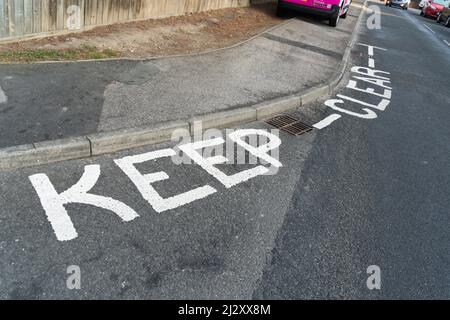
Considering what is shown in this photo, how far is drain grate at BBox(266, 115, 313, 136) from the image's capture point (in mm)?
5703

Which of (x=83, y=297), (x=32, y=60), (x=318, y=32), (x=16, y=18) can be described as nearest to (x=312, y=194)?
(x=83, y=297)

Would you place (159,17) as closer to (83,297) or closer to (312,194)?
(312,194)

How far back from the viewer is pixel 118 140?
436 centimetres

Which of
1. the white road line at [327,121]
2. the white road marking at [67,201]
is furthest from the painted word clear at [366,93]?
the white road marking at [67,201]

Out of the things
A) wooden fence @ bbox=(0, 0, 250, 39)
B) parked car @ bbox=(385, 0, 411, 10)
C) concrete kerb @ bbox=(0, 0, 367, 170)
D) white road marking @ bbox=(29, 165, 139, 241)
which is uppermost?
parked car @ bbox=(385, 0, 411, 10)

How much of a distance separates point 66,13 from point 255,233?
630 cm

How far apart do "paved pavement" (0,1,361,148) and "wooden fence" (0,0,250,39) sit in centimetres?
134

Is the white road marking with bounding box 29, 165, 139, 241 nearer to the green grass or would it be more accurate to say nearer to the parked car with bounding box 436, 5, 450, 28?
the green grass

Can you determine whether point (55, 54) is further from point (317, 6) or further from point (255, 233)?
point (317, 6)

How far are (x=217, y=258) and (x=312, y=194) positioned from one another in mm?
1594

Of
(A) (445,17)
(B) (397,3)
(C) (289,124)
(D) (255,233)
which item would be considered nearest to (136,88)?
(C) (289,124)

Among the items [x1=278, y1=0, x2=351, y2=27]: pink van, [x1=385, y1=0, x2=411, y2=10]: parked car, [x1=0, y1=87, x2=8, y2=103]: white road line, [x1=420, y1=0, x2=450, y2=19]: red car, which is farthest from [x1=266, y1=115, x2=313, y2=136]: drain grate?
[x1=385, y1=0, x2=411, y2=10]: parked car

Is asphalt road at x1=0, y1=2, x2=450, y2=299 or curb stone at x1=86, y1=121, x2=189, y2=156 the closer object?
asphalt road at x1=0, y1=2, x2=450, y2=299

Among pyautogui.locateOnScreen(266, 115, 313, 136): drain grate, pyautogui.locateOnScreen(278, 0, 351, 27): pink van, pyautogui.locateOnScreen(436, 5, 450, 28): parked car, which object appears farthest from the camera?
pyautogui.locateOnScreen(436, 5, 450, 28): parked car
